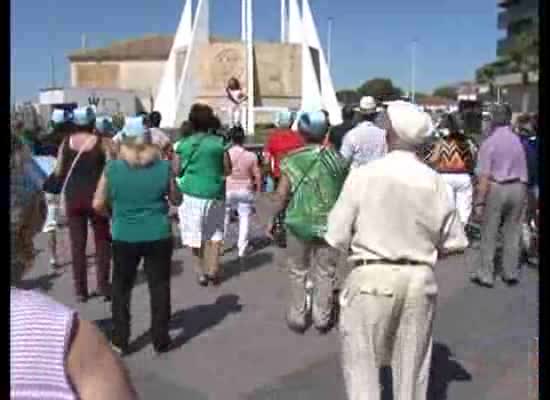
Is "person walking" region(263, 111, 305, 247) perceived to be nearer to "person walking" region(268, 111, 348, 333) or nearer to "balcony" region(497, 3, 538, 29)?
"person walking" region(268, 111, 348, 333)

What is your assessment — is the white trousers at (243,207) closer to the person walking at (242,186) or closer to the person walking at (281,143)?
the person walking at (242,186)

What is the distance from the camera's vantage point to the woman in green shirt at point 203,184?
27.5 ft

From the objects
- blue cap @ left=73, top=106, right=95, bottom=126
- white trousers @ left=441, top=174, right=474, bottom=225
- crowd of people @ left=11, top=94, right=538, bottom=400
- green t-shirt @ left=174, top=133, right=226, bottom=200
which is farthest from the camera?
white trousers @ left=441, top=174, right=474, bottom=225

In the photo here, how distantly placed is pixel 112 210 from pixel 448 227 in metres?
2.89

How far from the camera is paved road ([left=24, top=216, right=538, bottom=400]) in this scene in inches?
222

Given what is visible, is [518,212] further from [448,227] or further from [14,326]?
[14,326]

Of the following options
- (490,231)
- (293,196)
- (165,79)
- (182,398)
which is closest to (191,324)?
(293,196)

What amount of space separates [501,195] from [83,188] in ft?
12.5

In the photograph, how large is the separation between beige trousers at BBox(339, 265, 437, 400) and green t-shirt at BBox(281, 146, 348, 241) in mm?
2676

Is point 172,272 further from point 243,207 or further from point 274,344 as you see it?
point 274,344

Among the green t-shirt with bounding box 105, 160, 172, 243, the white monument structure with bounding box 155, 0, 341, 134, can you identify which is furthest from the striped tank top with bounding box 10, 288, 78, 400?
the white monument structure with bounding box 155, 0, 341, 134

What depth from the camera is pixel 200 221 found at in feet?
28.0

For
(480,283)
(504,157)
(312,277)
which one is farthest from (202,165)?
(480,283)

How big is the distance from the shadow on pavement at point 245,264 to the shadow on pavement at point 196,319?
1.11 m
